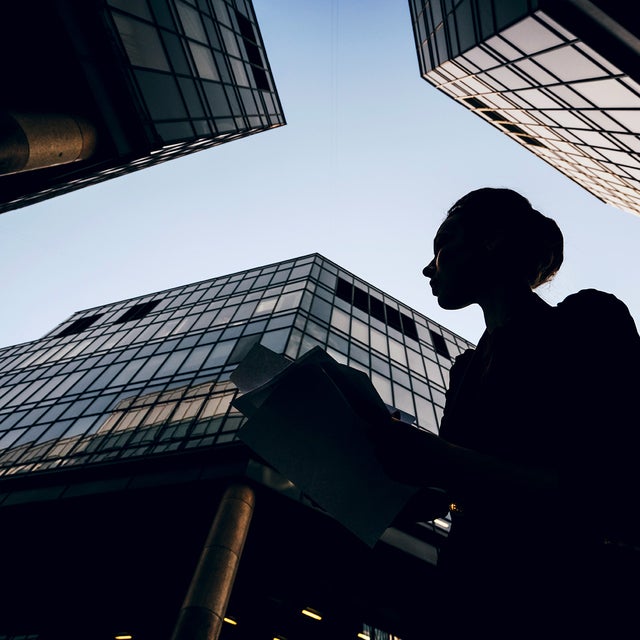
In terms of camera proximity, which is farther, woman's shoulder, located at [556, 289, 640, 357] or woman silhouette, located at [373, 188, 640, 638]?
woman's shoulder, located at [556, 289, 640, 357]

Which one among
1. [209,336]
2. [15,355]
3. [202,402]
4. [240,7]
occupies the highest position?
[240,7]

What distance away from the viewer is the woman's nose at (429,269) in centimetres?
248

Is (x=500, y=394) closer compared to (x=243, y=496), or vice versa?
(x=500, y=394)

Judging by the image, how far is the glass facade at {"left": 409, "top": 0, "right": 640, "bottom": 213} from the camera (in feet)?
32.3

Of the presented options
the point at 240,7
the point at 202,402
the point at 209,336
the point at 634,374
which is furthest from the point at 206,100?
the point at 634,374

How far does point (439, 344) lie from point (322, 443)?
24.7 m

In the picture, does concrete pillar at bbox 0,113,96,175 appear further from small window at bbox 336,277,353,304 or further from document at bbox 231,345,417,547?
small window at bbox 336,277,353,304

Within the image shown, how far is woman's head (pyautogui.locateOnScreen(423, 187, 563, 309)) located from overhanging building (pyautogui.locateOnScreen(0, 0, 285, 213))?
994cm

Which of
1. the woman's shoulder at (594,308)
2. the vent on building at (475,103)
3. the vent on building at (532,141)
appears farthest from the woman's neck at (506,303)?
the vent on building at (532,141)

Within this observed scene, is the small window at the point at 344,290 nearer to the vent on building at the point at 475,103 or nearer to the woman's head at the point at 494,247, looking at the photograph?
the vent on building at the point at 475,103

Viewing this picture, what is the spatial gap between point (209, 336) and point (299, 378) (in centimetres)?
1942

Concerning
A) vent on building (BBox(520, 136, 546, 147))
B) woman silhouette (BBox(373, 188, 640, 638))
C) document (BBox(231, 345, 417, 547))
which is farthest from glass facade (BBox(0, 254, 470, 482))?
woman silhouette (BBox(373, 188, 640, 638))

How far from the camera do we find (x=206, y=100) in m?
15.7

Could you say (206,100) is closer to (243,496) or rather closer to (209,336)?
(209,336)
